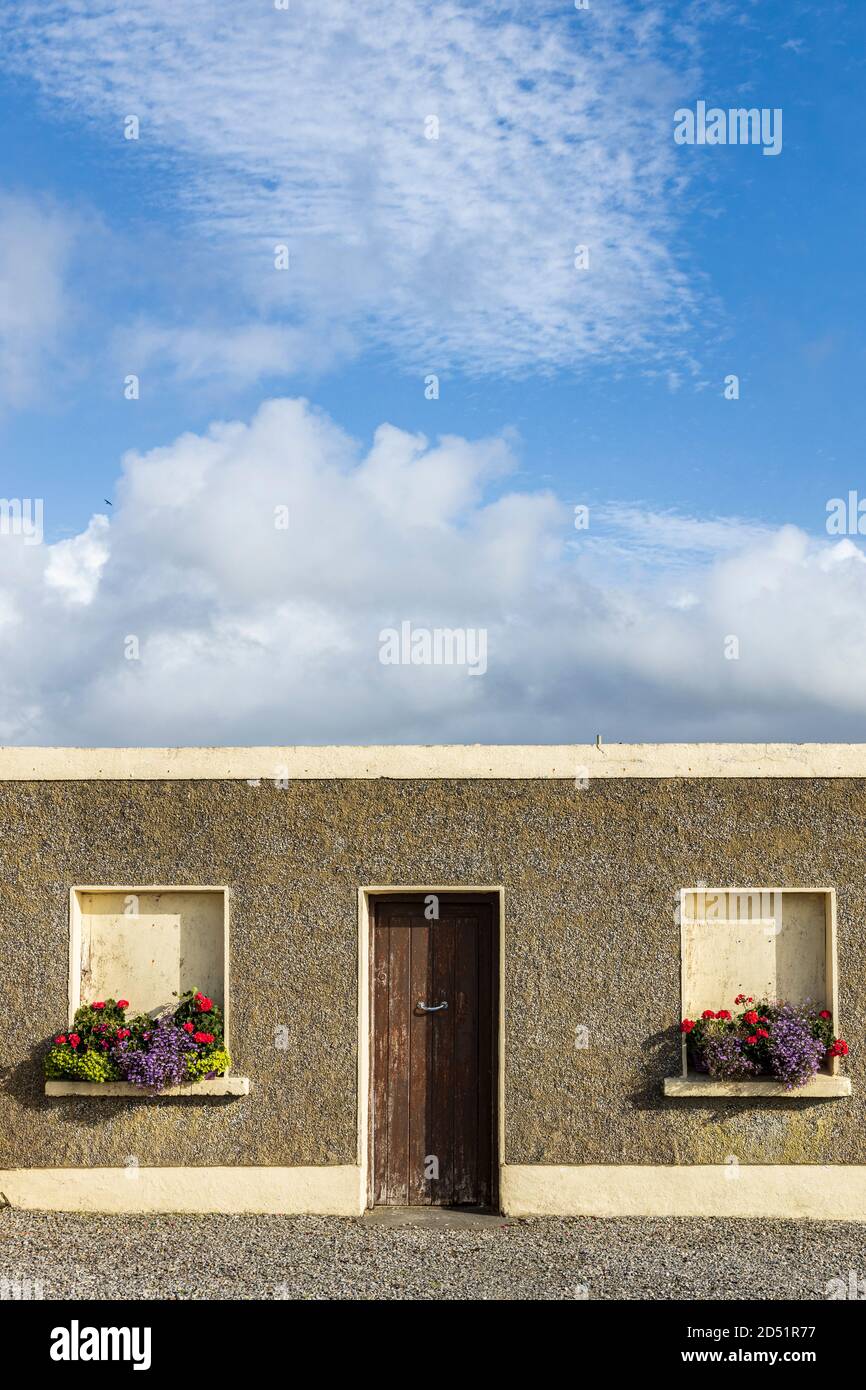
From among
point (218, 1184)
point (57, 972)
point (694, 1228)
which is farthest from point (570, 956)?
point (57, 972)

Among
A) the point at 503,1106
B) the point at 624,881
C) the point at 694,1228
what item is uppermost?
the point at 624,881

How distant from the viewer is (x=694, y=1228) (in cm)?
909

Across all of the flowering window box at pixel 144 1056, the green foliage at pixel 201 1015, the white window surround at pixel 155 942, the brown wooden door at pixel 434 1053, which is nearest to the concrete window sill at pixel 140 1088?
the flowering window box at pixel 144 1056

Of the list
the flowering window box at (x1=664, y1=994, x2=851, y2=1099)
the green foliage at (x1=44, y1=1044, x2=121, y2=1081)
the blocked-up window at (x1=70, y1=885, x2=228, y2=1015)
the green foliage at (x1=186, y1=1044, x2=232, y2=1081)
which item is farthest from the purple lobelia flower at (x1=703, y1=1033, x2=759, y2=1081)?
the green foliage at (x1=44, y1=1044, x2=121, y2=1081)

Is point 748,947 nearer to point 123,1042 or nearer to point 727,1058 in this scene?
point 727,1058

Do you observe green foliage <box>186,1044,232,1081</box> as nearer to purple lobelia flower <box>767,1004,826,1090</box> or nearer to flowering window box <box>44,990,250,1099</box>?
flowering window box <box>44,990,250,1099</box>

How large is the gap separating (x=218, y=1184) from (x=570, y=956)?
2.92 metres

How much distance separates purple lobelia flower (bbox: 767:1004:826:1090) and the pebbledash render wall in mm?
278

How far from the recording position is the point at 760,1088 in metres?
9.38

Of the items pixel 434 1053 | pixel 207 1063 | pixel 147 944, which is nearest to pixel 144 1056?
pixel 207 1063

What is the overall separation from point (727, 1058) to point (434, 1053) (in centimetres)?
204

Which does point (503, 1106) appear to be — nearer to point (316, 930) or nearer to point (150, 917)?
point (316, 930)

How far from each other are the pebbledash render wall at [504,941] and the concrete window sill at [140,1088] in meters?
0.12

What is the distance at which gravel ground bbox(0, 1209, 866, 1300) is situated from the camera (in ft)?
24.8
